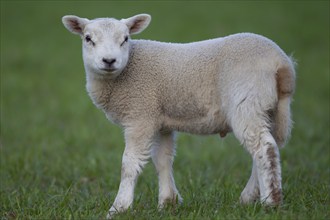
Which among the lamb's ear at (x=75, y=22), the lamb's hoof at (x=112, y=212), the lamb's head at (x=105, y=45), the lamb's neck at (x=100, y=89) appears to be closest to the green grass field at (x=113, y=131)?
the lamb's hoof at (x=112, y=212)

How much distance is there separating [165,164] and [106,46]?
147 cm

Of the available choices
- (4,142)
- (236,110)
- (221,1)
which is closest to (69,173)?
(4,142)

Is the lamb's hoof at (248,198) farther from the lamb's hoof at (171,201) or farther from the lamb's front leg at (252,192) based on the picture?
the lamb's hoof at (171,201)

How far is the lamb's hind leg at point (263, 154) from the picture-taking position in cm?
570

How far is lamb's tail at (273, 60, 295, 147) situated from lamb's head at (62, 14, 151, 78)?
1.51 meters

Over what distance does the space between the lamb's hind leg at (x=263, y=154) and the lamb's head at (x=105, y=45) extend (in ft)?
4.28

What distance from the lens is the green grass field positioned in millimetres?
6438

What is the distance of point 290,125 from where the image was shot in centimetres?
616

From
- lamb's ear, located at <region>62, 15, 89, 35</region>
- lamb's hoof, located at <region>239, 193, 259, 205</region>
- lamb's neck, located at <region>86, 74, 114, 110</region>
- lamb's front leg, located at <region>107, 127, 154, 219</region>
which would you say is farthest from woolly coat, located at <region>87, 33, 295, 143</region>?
lamb's hoof, located at <region>239, 193, 259, 205</region>

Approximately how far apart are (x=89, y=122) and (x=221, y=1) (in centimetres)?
1364

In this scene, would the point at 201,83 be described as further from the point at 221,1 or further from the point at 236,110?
the point at 221,1

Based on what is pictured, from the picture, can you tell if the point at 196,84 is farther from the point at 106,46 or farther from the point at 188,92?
the point at 106,46

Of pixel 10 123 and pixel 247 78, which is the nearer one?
pixel 247 78

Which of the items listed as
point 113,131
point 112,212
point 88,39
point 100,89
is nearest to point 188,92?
point 100,89
